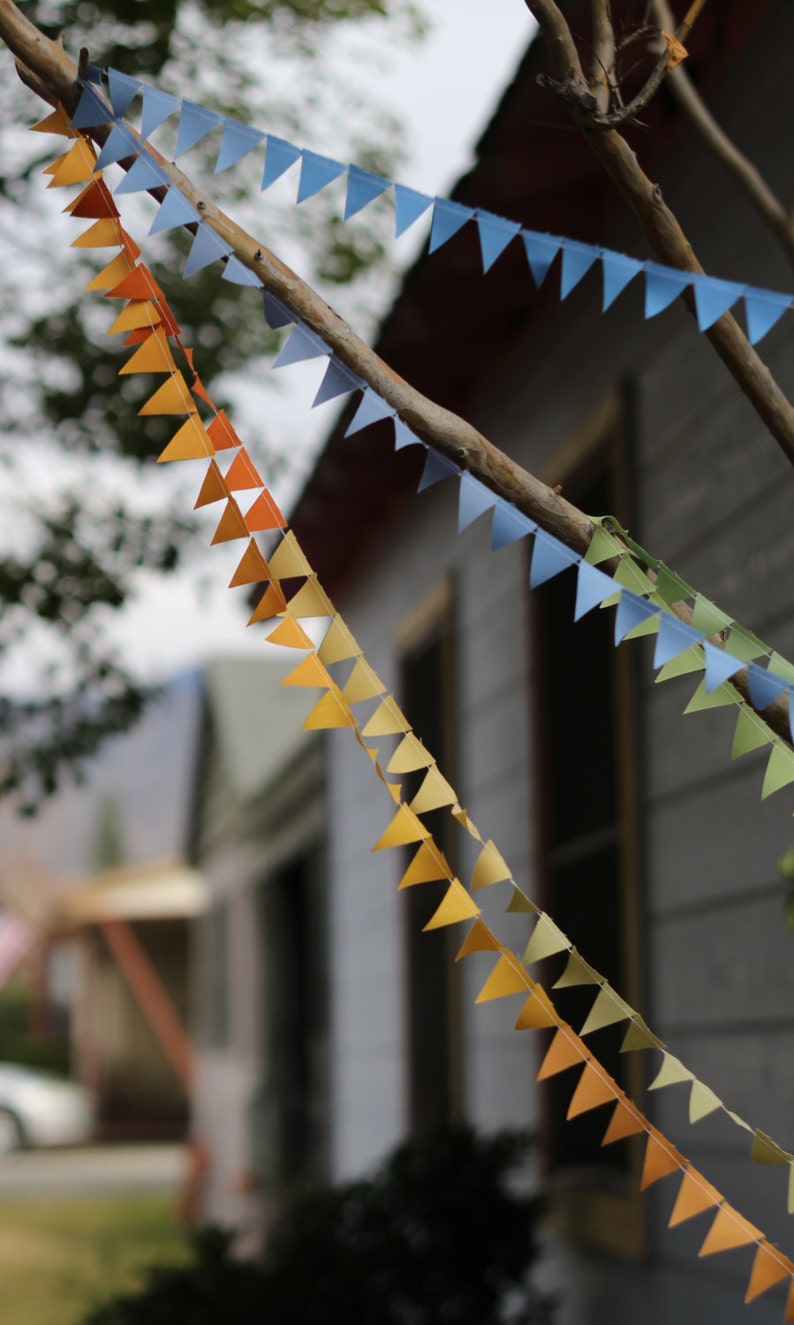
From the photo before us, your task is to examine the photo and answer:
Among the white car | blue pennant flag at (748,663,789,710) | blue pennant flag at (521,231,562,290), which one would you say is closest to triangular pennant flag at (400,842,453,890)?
blue pennant flag at (748,663,789,710)

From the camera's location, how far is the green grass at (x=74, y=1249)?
10367 millimetres

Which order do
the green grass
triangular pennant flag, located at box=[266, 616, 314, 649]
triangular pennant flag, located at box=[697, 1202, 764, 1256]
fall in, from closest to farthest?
triangular pennant flag, located at box=[697, 1202, 764, 1256], triangular pennant flag, located at box=[266, 616, 314, 649], the green grass

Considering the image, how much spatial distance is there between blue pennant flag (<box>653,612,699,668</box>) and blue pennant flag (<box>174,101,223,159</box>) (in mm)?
779

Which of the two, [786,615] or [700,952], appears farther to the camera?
[700,952]

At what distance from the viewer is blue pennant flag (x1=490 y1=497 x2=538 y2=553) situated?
1.66 metres

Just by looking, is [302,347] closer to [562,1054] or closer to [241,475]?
[241,475]

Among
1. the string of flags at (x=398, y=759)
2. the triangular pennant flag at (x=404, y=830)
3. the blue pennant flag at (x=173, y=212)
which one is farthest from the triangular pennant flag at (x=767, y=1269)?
the blue pennant flag at (x=173, y=212)

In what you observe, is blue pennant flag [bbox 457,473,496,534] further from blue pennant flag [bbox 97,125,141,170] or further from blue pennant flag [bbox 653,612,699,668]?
blue pennant flag [bbox 97,125,141,170]

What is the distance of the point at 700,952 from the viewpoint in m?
3.39

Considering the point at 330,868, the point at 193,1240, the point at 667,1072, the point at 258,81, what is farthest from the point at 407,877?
the point at 330,868

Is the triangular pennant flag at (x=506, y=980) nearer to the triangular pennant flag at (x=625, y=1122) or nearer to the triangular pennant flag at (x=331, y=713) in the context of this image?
the triangular pennant flag at (x=625, y=1122)

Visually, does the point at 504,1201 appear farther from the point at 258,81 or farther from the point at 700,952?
the point at 258,81

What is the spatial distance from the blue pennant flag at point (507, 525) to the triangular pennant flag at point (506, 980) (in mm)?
439

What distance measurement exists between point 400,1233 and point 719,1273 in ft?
4.80
